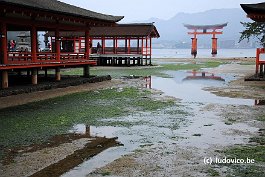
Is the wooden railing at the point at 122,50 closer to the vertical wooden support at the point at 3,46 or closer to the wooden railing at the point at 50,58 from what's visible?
the wooden railing at the point at 50,58

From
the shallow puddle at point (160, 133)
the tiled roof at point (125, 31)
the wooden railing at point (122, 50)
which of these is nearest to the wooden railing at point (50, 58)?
the shallow puddle at point (160, 133)

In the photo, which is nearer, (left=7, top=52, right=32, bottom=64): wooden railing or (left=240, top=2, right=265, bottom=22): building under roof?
(left=7, top=52, right=32, bottom=64): wooden railing

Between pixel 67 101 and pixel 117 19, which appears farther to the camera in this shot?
pixel 117 19

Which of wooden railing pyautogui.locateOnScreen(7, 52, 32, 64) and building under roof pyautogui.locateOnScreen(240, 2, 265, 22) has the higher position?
building under roof pyautogui.locateOnScreen(240, 2, 265, 22)

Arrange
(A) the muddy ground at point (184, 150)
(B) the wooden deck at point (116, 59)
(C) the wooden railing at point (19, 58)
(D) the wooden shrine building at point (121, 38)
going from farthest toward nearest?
1. (B) the wooden deck at point (116, 59)
2. (D) the wooden shrine building at point (121, 38)
3. (C) the wooden railing at point (19, 58)
4. (A) the muddy ground at point (184, 150)

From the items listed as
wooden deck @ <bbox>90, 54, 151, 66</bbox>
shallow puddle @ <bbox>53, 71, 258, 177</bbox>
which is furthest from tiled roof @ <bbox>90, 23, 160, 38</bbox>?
shallow puddle @ <bbox>53, 71, 258, 177</bbox>

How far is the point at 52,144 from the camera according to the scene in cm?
917

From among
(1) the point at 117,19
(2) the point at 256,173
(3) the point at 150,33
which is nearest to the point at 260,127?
(2) the point at 256,173

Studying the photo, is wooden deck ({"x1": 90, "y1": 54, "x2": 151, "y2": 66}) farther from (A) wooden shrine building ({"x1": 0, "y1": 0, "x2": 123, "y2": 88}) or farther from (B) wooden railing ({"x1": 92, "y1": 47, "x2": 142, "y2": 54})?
(A) wooden shrine building ({"x1": 0, "y1": 0, "x2": 123, "y2": 88})

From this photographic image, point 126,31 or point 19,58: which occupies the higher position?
point 126,31

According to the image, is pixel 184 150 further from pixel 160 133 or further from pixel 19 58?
pixel 19 58

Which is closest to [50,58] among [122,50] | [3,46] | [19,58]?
[19,58]

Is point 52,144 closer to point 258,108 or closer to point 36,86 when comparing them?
point 258,108

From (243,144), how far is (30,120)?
7440 millimetres
